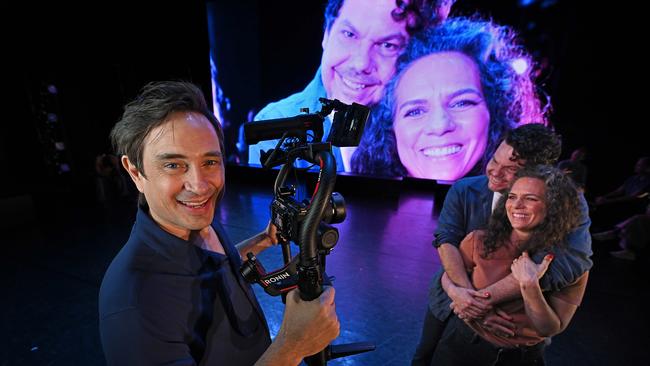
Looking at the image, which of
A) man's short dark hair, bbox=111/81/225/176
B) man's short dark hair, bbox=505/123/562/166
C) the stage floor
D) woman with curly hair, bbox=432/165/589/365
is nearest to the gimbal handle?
man's short dark hair, bbox=111/81/225/176

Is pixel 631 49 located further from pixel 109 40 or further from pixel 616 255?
pixel 109 40

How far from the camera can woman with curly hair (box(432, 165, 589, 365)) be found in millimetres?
1034

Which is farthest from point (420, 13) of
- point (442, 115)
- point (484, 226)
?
point (484, 226)

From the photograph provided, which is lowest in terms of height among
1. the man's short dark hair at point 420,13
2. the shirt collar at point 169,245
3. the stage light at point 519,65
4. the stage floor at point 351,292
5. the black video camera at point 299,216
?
the stage floor at point 351,292

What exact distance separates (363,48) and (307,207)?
6.39m

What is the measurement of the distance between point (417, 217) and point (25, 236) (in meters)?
5.92

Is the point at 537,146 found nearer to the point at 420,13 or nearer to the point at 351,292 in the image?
the point at 351,292

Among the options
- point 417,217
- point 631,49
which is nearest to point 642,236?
point 417,217

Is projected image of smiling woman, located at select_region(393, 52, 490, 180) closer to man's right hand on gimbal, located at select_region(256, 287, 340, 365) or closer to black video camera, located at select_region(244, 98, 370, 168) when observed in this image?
black video camera, located at select_region(244, 98, 370, 168)

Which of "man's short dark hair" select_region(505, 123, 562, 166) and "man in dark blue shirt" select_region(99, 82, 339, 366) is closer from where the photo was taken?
"man in dark blue shirt" select_region(99, 82, 339, 366)

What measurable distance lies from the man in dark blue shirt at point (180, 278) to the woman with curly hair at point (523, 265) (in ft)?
2.66

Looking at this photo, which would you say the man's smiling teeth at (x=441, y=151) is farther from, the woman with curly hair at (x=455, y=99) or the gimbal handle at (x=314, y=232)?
the gimbal handle at (x=314, y=232)

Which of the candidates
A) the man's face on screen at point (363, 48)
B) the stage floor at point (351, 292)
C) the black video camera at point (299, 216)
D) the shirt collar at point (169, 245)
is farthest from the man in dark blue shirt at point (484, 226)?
the man's face on screen at point (363, 48)

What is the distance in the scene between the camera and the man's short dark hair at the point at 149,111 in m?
0.78
